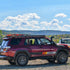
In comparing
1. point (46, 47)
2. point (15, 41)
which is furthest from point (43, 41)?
point (15, 41)

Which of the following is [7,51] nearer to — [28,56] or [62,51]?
[28,56]

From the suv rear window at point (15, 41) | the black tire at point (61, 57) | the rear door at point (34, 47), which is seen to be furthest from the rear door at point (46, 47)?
the suv rear window at point (15, 41)

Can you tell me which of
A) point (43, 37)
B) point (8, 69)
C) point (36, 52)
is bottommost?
point (8, 69)

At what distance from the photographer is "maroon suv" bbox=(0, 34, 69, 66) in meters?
12.2

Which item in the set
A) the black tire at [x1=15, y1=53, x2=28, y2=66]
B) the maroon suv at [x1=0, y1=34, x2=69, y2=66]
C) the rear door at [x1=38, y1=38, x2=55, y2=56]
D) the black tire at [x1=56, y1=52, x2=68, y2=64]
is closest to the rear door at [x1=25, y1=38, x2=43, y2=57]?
the maroon suv at [x1=0, y1=34, x2=69, y2=66]

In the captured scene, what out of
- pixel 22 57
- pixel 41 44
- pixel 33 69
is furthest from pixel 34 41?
pixel 33 69

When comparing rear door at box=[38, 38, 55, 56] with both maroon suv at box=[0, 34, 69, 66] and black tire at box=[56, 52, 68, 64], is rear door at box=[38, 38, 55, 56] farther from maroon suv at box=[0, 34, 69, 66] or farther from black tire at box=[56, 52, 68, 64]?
black tire at box=[56, 52, 68, 64]

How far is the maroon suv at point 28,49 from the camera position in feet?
40.2

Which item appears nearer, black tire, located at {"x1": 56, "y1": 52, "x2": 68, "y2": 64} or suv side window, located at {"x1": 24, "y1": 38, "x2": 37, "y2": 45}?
suv side window, located at {"x1": 24, "y1": 38, "x2": 37, "y2": 45}

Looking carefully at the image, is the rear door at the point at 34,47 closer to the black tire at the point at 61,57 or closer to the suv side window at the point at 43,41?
the suv side window at the point at 43,41

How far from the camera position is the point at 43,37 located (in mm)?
13047

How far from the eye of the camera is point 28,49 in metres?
12.6

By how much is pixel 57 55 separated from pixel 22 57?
2494 millimetres

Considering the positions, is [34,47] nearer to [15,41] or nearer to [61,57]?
[15,41]
